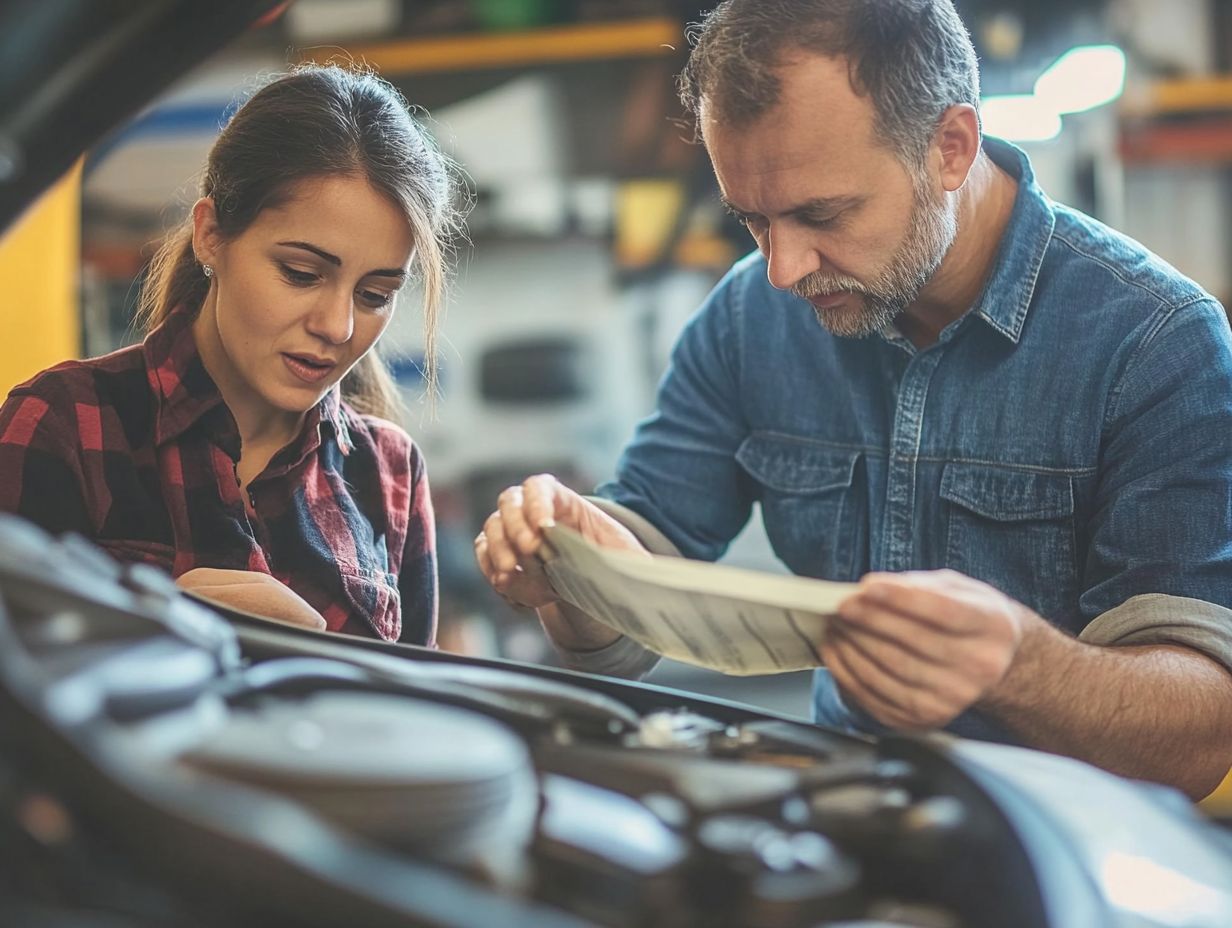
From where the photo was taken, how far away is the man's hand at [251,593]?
914 mm

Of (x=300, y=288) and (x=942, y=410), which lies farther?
(x=942, y=410)

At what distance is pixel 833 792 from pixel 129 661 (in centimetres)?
32

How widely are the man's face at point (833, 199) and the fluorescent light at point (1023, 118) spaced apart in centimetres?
183

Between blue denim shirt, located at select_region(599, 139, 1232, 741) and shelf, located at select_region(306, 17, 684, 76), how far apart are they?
1.51 m

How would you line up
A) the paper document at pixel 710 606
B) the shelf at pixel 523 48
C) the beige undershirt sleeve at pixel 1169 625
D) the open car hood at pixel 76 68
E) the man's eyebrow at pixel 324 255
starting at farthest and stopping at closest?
the shelf at pixel 523 48, the man's eyebrow at pixel 324 255, the beige undershirt sleeve at pixel 1169 625, the paper document at pixel 710 606, the open car hood at pixel 76 68

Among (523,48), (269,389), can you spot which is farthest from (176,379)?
(523,48)

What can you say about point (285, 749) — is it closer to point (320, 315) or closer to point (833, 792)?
point (833, 792)

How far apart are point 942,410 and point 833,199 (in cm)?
26

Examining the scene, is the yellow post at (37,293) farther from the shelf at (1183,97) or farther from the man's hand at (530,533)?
the shelf at (1183,97)

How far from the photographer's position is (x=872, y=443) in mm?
1297

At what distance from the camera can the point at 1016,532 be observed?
1193 millimetres

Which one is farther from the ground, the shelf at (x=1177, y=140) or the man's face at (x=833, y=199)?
the shelf at (x=1177, y=140)

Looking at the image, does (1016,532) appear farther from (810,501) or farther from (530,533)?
(530,533)

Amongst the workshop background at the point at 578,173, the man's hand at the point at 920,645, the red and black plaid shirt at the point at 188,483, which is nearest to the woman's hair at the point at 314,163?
the red and black plaid shirt at the point at 188,483
